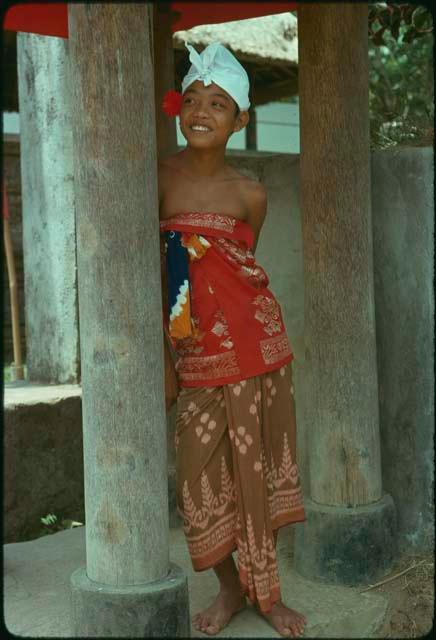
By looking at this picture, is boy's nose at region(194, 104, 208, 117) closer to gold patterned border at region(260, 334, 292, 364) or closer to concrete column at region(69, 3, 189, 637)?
concrete column at region(69, 3, 189, 637)

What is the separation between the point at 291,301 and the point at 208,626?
68.0 inches

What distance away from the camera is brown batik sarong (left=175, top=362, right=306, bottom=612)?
10.4ft

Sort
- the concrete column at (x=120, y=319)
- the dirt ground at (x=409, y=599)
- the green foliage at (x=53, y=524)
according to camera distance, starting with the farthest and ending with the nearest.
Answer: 1. the green foliage at (x=53, y=524)
2. the dirt ground at (x=409, y=599)
3. the concrete column at (x=120, y=319)

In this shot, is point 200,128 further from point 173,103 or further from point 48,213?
point 48,213

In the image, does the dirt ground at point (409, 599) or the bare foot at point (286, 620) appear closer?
the bare foot at point (286, 620)

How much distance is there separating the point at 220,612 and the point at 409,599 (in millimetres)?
913

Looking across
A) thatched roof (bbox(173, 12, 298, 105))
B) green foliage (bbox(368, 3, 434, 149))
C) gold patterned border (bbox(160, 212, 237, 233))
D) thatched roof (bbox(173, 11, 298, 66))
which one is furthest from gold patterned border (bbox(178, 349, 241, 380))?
thatched roof (bbox(173, 11, 298, 66))

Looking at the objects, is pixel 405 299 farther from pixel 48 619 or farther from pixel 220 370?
pixel 48 619

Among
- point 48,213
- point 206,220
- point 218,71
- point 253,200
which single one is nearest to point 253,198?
point 253,200

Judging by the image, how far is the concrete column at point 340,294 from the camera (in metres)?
3.75

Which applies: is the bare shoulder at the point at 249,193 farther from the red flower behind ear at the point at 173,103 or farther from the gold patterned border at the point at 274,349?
the gold patterned border at the point at 274,349

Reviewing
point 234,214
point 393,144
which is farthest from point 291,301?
point 234,214

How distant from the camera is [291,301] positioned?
174 inches

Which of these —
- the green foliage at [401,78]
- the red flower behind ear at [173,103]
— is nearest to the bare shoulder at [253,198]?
the red flower behind ear at [173,103]
